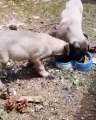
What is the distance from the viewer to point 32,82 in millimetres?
5527

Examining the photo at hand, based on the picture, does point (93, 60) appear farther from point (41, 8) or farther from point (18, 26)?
point (41, 8)

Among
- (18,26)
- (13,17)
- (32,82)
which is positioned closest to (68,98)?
(32,82)

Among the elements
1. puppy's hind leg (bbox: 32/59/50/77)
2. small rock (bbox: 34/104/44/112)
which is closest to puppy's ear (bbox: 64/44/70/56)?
puppy's hind leg (bbox: 32/59/50/77)

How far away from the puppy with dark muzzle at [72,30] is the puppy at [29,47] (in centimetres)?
24

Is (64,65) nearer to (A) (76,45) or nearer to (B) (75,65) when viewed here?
(B) (75,65)

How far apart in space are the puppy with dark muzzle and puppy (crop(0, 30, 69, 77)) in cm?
24

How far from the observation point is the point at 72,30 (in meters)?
6.18

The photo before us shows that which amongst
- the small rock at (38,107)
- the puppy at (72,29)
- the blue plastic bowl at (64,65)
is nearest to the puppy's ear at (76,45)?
the puppy at (72,29)

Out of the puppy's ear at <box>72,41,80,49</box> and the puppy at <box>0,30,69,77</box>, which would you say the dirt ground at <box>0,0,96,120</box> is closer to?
the puppy at <box>0,30,69,77</box>

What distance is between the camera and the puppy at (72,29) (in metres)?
5.84

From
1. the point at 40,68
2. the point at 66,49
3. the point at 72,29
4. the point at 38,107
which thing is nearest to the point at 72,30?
the point at 72,29

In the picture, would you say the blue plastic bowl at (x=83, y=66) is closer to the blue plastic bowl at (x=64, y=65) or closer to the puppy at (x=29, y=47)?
the blue plastic bowl at (x=64, y=65)

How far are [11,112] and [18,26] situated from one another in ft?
8.02

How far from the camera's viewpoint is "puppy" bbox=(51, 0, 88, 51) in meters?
5.84
